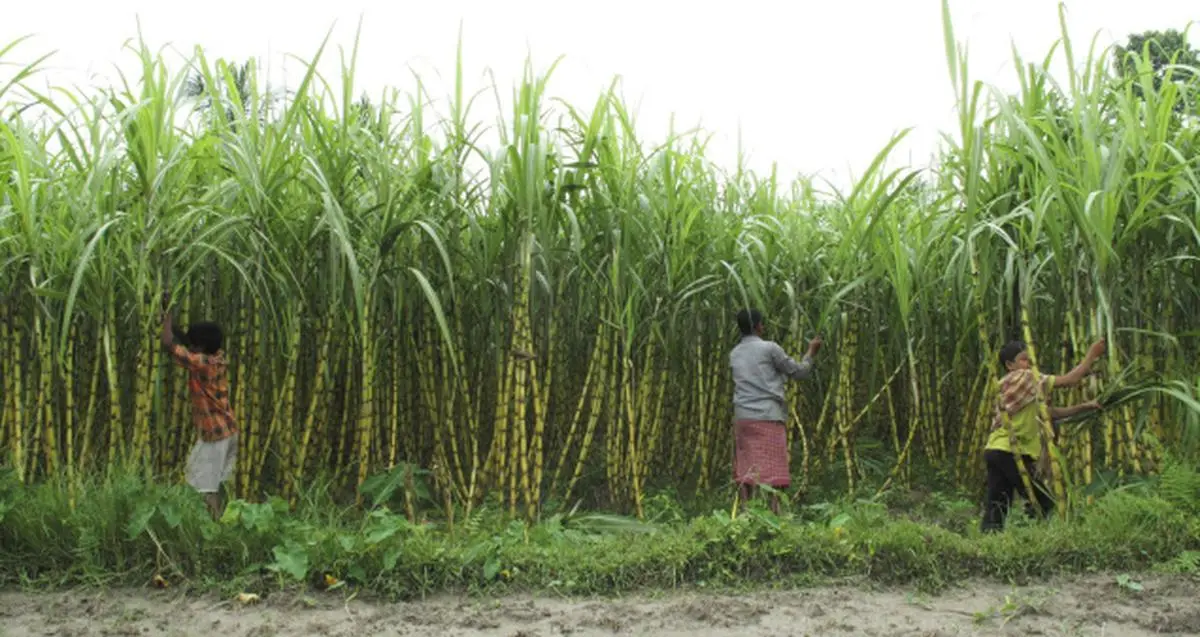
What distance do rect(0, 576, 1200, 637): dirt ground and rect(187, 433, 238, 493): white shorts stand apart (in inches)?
25.3

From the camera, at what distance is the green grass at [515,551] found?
2922 millimetres

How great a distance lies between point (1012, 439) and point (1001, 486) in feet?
1.48

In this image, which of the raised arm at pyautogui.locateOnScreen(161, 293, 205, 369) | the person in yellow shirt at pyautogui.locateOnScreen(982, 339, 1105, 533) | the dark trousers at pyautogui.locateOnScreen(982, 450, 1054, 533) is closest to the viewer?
the raised arm at pyautogui.locateOnScreen(161, 293, 205, 369)

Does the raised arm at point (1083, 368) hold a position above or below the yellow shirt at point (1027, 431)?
above

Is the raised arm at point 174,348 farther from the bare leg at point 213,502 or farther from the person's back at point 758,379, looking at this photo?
the person's back at point 758,379

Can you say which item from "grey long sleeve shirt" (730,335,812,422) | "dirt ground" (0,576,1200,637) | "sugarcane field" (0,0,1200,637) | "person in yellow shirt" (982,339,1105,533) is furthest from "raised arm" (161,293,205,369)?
"person in yellow shirt" (982,339,1105,533)

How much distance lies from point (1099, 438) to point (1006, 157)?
1686mm

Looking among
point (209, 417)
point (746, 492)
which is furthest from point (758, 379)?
point (209, 417)

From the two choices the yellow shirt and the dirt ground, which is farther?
the yellow shirt

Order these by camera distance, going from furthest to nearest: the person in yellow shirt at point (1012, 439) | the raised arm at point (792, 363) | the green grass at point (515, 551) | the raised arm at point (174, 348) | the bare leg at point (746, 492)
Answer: the bare leg at point (746, 492)
the raised arm at point (792, 363)
the person in yellow shirt at point (1012, 439)
the raised arm at point (174, 348)
the green grass at point (515, 551)

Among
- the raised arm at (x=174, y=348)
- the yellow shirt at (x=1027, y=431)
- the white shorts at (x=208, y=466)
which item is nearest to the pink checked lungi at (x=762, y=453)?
the yellow shirt at (x=1027, y=431)

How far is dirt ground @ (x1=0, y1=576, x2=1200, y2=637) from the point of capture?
100.0 inches

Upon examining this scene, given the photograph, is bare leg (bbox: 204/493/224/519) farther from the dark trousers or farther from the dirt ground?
the dark trousers

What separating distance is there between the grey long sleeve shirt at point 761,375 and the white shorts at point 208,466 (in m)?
2.14
